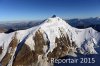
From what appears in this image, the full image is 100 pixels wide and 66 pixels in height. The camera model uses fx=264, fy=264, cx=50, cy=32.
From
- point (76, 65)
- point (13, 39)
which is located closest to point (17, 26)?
point (13, 39)

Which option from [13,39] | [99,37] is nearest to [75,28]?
[99,37]

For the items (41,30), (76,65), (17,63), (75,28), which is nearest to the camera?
(76,65)

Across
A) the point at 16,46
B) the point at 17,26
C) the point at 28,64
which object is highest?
the point at 17,26

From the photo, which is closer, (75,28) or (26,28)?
(26,28)

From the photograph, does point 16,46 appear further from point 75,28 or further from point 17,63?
point 75,28

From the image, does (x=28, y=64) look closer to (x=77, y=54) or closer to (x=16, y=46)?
(x=16, y=46)

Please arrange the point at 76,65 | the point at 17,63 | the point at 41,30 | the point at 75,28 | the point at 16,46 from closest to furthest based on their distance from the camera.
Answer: the point at 76,65, the point at 17,63, the point at 16,46, the point at 41,30, the point at 75,28

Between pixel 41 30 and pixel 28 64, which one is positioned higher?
pixel 41 30
